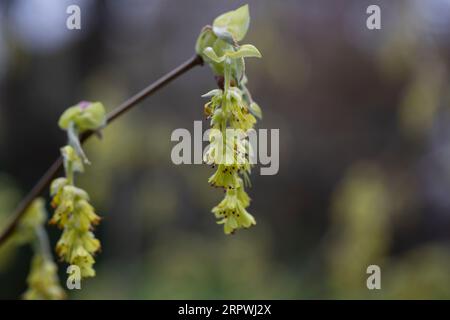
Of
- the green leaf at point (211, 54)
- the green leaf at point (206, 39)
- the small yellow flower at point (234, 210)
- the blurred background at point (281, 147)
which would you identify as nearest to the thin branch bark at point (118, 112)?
the green leaf at point (206, 39)

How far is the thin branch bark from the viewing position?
1.25 metres

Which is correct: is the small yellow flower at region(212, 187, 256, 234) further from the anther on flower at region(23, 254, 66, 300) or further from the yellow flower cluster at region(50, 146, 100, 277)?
the anther on flower at region(23, 254, 66, 300)

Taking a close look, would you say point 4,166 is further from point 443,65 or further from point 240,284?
point 443,65

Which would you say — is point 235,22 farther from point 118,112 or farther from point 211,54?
point 118,112

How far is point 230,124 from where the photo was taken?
45.2 inches

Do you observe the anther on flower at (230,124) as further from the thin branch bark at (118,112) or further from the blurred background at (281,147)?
the blurred background at (281,147)

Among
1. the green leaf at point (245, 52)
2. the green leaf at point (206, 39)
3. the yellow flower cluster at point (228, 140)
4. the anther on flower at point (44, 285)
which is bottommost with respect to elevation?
the anther on flower at point (44, 285)

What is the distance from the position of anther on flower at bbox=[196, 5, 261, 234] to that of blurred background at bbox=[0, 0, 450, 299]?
73.5 inches

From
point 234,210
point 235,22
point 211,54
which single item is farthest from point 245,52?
point 234,210

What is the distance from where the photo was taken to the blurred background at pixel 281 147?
379 centimetres

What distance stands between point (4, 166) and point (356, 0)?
198 inches

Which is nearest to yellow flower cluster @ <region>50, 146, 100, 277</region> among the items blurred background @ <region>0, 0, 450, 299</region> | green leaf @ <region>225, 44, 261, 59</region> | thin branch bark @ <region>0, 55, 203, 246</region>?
thin branch bark @ <region>0, 55, 203, 246</region>

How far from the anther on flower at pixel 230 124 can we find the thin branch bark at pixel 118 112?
75 millimetres

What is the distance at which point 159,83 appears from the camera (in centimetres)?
126
